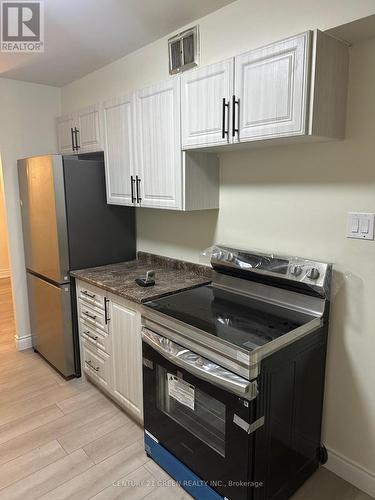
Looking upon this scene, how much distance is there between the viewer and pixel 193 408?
166 cm

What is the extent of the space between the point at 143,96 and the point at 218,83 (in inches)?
24.4

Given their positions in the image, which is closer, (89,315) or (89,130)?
(89,315)

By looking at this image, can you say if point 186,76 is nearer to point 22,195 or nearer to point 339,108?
point 339,108

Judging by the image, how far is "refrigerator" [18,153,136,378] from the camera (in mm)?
2508

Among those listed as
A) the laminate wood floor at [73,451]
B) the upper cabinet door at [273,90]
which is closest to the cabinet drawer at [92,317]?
the laminate wood floor at [73,451]

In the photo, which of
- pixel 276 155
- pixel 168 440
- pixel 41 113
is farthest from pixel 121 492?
pixel 41 113

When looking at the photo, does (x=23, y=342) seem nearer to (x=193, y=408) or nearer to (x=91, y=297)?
(x=91, y=297)

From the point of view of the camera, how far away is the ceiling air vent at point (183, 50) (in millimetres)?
2086

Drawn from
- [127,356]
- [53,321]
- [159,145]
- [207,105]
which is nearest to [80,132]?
[159,145]

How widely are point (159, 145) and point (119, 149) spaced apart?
1.41 feet

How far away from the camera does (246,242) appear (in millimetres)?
2113

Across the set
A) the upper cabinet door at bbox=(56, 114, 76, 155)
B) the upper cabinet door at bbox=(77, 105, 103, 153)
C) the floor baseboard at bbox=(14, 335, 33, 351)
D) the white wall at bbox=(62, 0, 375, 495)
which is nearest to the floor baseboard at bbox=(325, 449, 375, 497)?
the white wall at bbox=(62, 0, 375, 495)

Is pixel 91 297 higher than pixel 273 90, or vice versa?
pixel 273 90

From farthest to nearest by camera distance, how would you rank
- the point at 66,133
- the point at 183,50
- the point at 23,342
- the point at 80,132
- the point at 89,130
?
the point at 23,342 → the point at 66,133 → the point at 80,132 → the point at 89,130 → the point at 183,50
